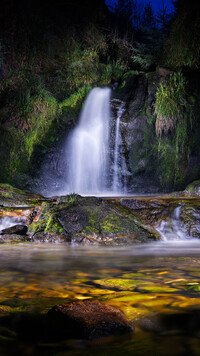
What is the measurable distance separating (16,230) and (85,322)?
4.47 meters

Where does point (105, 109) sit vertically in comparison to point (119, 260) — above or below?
above

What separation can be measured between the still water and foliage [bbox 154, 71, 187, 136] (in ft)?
23.5

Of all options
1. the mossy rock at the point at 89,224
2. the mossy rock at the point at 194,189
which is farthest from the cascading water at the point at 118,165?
the mossy rock at the point at 89,224

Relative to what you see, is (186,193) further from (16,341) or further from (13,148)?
(16,341)

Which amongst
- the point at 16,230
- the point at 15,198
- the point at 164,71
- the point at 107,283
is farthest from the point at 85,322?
the point at 164,71

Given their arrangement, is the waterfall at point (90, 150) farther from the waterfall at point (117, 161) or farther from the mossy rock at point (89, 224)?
the mossy rock at point (89, 224)

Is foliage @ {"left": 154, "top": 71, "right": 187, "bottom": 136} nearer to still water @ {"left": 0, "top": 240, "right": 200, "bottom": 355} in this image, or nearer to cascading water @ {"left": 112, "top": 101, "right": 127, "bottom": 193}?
cascading water @ {"left": 112, "top": 101, "right": 127, "bottom": 193}

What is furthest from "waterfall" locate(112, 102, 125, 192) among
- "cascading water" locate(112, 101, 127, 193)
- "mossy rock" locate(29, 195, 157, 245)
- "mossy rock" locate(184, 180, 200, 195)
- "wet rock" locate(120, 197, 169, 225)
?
"mossy rock" locate(29, 195, 157, 245)

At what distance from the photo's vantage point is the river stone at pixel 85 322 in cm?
107

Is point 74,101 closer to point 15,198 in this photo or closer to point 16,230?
point 15,198

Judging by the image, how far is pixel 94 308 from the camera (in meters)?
1.21

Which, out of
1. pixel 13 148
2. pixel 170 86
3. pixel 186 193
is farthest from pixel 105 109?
pixel 186 193

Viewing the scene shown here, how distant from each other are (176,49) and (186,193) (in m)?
5.45

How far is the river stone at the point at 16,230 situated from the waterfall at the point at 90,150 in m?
5.05
